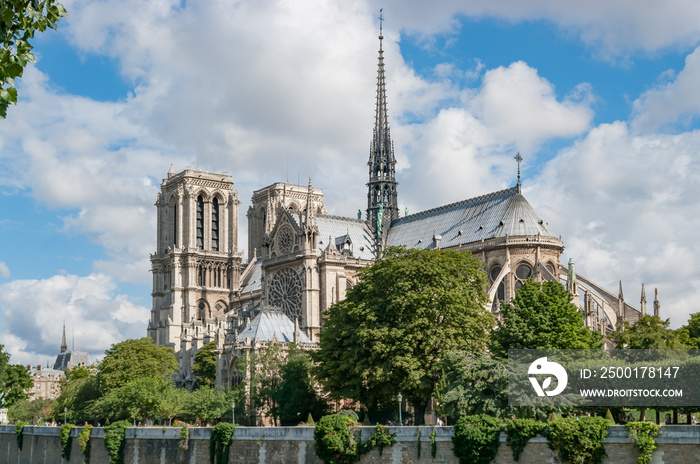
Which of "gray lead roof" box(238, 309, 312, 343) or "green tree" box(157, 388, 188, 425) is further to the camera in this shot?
"gray lead roof" box(238, 309, 312, 343)

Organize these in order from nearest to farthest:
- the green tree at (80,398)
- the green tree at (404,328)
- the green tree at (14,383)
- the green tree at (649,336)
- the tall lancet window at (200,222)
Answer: the green tree at (404,328) → the green tree at (649,336) → the green tree at (80,398) → the green tree at (14,383) → the tall lancet window at (200,222)

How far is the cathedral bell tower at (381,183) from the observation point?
96125 mm

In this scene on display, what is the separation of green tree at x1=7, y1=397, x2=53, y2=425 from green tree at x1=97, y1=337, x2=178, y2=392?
1308 centimetres

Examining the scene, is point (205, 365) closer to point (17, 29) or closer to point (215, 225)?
point (215, 225)

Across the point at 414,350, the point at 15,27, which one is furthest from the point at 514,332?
the point at 15,27

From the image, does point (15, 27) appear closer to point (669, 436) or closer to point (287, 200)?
point (669, 436)

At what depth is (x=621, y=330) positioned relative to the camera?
6650 centimetres

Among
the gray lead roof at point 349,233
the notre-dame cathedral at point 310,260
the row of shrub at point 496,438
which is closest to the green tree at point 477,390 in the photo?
the row of shrub at point 496,438

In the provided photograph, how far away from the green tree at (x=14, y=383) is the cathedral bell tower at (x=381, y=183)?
4162 cm

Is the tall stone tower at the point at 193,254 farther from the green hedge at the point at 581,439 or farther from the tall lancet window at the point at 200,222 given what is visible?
the green hedge at the point at 581,439

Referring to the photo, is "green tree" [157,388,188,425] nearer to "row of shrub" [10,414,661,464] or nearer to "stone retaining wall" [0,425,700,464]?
"stone retaining wall" [0,425,700,464]

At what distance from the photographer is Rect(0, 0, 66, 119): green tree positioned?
41.8 feet

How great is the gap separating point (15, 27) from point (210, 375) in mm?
80007

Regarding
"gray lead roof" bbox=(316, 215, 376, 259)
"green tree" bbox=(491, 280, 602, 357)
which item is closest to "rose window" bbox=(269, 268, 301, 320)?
"gray lead roof" bbox=(316, 215, 376, 259)
